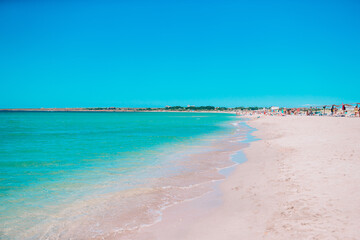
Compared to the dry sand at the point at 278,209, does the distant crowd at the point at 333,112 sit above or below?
above

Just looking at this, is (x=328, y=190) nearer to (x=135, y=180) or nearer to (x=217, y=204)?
(x=217, y=204)

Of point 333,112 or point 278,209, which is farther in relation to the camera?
point 333,112

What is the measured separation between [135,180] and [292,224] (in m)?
5.71

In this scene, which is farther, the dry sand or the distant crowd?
the distant crowd

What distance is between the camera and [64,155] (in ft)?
45.4

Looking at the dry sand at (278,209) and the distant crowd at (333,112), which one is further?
the distant crowd at (333,112)

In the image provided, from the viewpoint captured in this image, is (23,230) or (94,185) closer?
(23,230)

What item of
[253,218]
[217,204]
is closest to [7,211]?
[217,204]

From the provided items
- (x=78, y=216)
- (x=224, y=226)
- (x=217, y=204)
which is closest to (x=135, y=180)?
(x=78, y=216)

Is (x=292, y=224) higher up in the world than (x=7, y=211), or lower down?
higher up

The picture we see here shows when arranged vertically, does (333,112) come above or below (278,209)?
above

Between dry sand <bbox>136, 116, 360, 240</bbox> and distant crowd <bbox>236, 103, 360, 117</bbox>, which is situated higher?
distant crowd <bbox>236, 103, 360, 117</bbox>

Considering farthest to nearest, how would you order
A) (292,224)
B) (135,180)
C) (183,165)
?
1. (183,165)
2. (135,180)
3. (292,224)

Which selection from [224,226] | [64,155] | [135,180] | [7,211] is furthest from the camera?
[64,155]
